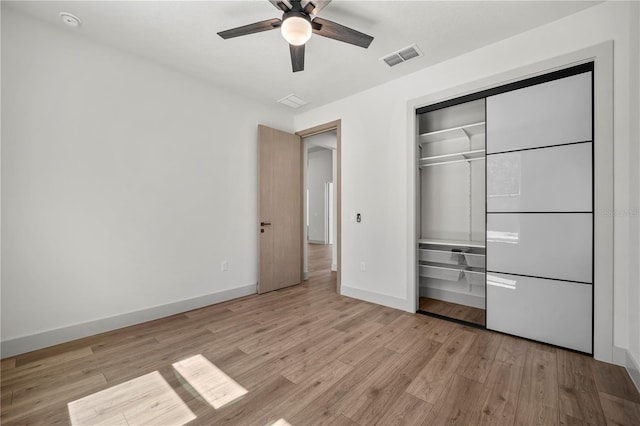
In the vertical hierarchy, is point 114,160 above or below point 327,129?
below

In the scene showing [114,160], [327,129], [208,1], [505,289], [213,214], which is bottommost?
[505,289]

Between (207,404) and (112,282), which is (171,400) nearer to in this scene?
(207,404)

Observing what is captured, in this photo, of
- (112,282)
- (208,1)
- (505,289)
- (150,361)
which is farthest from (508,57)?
(112,282)

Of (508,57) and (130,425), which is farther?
(508,57)

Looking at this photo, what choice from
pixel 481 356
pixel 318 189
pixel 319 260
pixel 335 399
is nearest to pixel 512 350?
pixel 481 356

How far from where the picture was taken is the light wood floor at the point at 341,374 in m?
1.62

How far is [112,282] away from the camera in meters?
2.73

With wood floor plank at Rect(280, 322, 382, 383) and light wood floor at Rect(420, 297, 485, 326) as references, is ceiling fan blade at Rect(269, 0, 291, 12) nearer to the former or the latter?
wood floor plank at Rect(280, 322, 382, 383)

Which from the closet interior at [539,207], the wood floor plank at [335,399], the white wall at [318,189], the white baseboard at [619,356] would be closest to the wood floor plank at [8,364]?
the wood floor plank at [335,399]

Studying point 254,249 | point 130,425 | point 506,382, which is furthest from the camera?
point 254,249

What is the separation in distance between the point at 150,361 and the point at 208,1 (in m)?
2.95

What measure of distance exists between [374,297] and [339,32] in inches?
118

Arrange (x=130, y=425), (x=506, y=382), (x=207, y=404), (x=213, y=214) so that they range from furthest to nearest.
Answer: (x=213, y=214) < (x=506, y=382) < (x=207, y=404) < (x=130, y=425)

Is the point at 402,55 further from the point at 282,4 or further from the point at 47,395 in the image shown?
the point at 47,395
